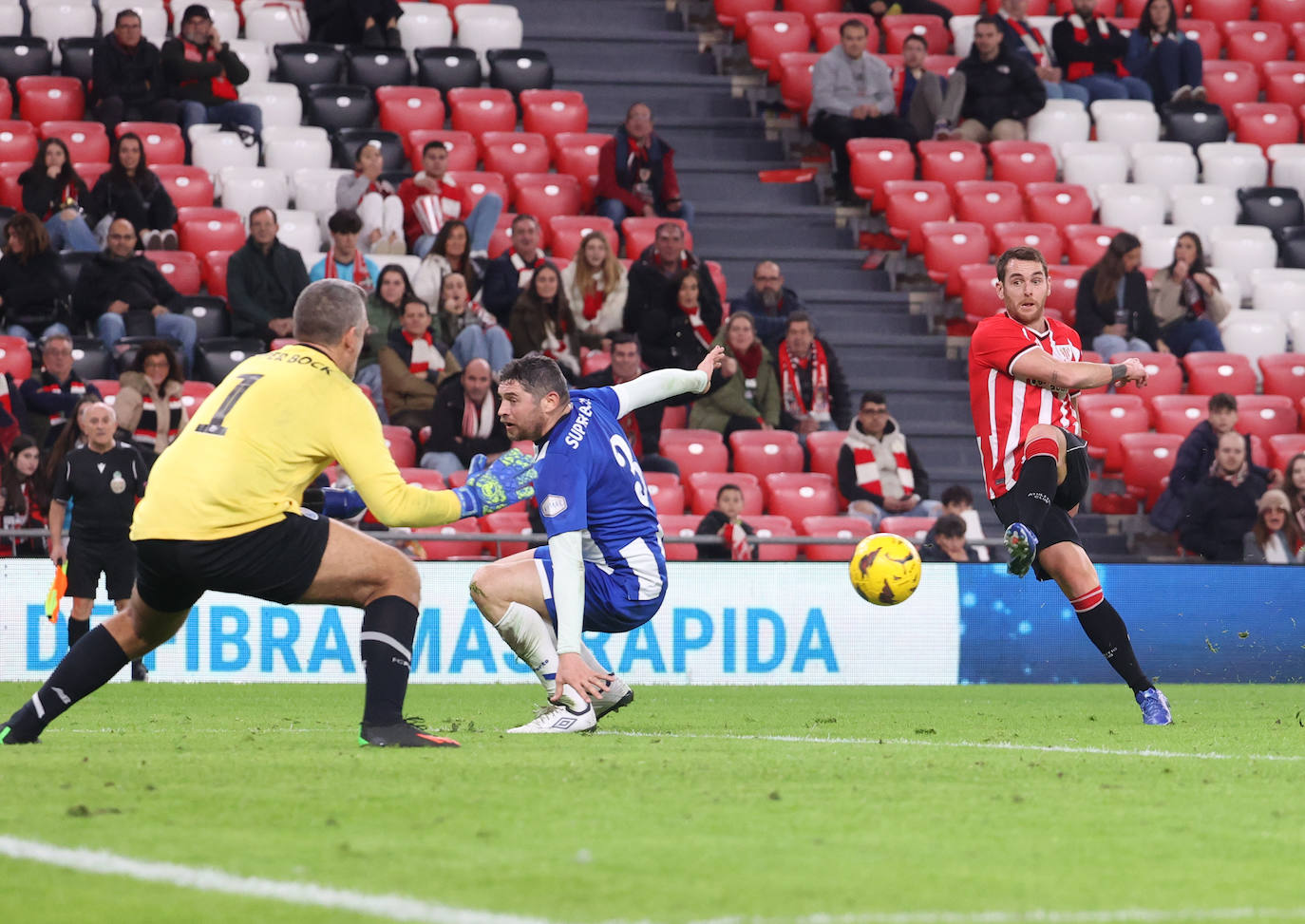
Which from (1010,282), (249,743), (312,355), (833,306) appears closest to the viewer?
(312,355)

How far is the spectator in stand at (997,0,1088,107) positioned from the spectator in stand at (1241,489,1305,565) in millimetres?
6615

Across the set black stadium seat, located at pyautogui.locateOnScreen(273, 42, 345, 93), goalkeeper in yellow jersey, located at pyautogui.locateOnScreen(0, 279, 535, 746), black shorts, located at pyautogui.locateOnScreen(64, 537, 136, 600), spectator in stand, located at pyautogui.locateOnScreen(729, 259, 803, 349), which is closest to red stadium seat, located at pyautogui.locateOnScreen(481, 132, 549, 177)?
black stadium seat, located at pyautogui.locateOnScreen(273, 42, 345, 93)

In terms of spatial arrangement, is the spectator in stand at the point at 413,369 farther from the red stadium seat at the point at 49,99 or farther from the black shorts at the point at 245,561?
the black shorts at the point at 245,561

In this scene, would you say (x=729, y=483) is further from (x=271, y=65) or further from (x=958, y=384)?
(x=271, y=65)

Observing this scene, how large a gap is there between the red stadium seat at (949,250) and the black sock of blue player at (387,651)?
12.4m

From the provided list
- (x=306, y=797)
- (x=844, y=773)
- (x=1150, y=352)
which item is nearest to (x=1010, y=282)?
(x=844, y=773)

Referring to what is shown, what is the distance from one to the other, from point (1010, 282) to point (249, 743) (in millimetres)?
4107

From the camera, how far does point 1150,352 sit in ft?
57.8

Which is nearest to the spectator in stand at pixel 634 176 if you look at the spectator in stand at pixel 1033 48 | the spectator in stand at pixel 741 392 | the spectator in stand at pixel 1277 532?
the spectator in stand at pixel 741 392

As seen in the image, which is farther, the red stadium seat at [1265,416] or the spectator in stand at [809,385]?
the red stadium seat at [1265,416]

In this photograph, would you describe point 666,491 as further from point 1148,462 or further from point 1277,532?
point 1277,532

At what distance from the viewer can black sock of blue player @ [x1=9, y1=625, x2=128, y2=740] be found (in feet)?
22.3

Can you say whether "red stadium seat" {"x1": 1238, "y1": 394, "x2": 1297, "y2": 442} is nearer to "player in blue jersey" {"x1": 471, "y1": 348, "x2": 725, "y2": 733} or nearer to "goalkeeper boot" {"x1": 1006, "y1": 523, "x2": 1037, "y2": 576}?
"goalkeeper boot" {"x1": 1006, "y1": 523, "x2": 1037, "y2": 576}

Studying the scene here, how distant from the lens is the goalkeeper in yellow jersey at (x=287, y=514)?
21.5ft
